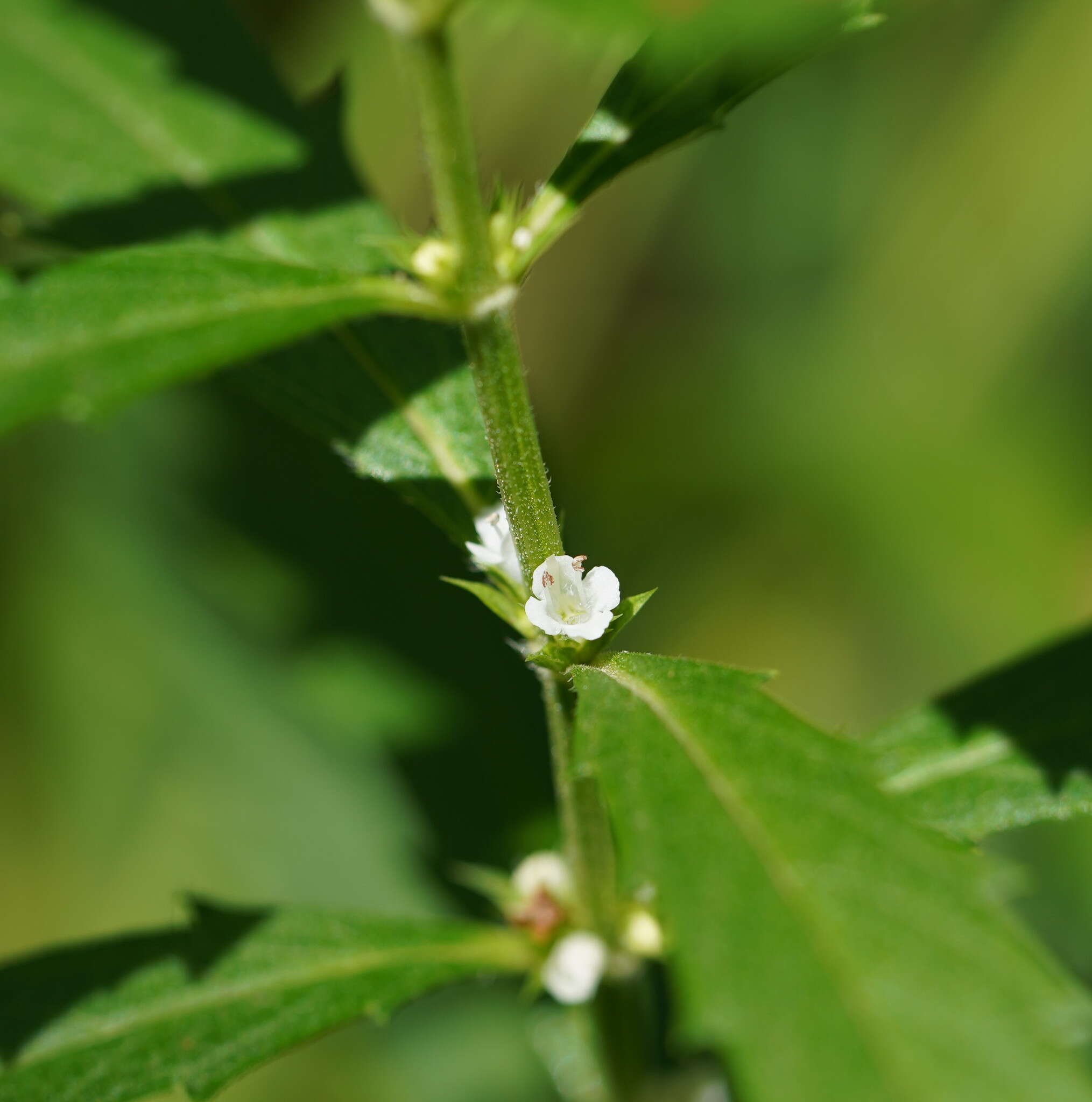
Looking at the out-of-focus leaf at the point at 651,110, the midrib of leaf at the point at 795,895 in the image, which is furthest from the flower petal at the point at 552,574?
the out-of-focus leaf at the point at 651,110

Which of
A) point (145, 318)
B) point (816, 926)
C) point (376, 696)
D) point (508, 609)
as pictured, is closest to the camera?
Result: point (816, 926)

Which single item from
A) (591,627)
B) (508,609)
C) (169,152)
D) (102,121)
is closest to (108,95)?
(102,121)

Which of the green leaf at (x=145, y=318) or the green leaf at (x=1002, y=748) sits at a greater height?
the green leaf at (x=145, y=318)

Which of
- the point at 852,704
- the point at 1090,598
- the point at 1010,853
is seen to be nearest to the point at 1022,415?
the point at 1090,598

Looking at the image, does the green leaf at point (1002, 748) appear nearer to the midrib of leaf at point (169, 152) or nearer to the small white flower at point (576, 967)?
the small white flower at point (576, 967)

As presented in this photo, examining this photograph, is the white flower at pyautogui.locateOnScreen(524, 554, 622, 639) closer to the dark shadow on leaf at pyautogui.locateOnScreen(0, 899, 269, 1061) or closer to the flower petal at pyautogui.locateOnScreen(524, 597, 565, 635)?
the flower petal at pyautogui.locateOnScreen(524, 597, 565, 635)

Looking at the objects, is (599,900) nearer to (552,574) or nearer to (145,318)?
(552,574)

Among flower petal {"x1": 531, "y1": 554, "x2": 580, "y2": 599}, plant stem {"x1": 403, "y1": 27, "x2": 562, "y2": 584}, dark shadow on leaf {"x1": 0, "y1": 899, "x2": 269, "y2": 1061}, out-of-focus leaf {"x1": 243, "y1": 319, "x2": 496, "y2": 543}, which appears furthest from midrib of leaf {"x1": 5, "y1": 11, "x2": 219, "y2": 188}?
dark shadow on leaf {"x1": 0, "y1": 899, "x2": 269, "y2": 1061}
